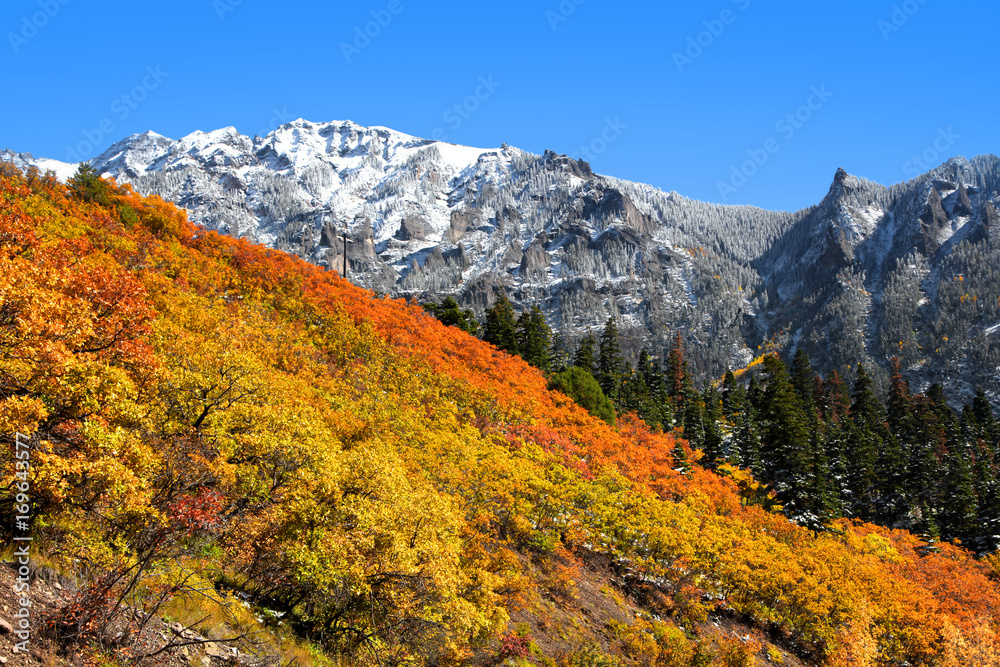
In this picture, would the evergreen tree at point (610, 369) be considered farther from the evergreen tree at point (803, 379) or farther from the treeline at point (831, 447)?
the evergreen tree at point (803, 379)

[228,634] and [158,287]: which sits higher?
[158,287]

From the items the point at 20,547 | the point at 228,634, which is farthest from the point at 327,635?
the point at 20,547

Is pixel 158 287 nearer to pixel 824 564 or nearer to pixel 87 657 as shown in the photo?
pixel 87 657

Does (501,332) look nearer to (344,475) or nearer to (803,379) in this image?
(344,475)

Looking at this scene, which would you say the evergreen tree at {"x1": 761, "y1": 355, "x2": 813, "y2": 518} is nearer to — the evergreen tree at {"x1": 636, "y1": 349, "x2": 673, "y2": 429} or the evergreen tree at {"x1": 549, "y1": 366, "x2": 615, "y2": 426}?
the evergreen tree at {"x1": 636, "y1": 349, "x2": 673, "y2": 429}

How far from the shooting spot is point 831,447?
7506 cm

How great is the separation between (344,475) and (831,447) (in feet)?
251

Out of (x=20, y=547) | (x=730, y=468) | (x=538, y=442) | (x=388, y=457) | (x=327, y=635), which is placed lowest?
(x=327, y=635)

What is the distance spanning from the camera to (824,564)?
3747cm

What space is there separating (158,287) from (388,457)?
18.6 meters

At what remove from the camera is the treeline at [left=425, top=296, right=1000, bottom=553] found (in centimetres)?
5962

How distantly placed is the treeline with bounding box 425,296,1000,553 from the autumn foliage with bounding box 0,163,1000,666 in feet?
33.2

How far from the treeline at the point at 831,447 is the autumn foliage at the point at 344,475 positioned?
33.2ft

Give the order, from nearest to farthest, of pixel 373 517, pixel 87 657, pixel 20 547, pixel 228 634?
1. pixel 87 657
2. pixel 20 547
3. pixel 228 634
4. pixel 373 517
